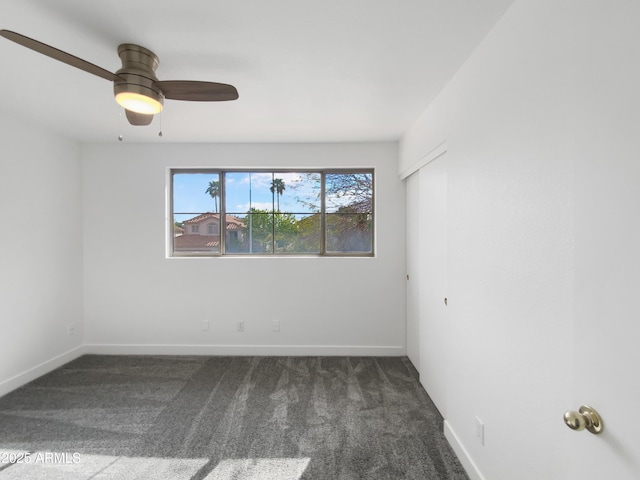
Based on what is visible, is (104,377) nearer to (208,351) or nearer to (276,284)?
(208,351)

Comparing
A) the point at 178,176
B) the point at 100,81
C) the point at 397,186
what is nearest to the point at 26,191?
the point at 178,176

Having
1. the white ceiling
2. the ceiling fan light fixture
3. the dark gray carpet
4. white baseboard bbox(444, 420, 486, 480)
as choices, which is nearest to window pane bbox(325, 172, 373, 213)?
the white ceiling

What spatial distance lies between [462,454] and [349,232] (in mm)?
2223

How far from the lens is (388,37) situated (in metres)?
1.49

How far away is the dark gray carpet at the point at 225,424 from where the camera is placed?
68.1 inches

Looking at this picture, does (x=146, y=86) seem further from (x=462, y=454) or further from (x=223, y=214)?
(x=462, y=454)

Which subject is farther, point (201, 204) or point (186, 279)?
point (201, 204)

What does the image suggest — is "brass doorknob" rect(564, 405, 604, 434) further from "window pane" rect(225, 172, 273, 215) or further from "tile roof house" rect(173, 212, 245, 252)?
"tile roof house" rect(173, 212, 245, 252)

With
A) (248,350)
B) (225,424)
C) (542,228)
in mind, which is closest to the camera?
(542,228)

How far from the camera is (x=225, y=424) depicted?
2.12 metres

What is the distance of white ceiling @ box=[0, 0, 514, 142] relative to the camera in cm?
132

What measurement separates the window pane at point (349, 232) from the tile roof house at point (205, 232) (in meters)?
1.07

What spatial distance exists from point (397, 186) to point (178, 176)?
2592 millimetres

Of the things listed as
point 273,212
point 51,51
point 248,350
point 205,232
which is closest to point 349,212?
point 273,212
